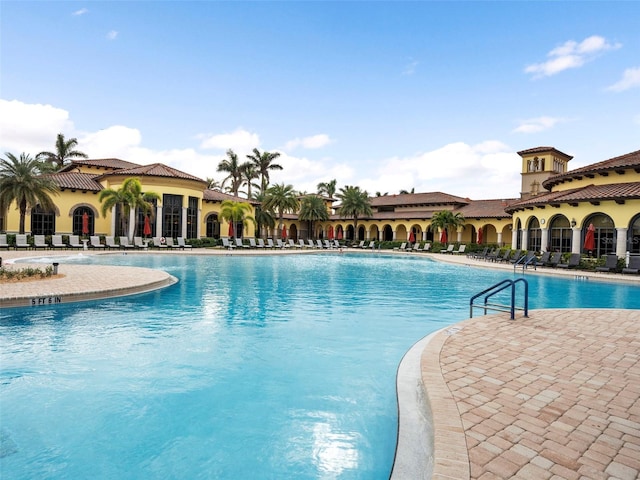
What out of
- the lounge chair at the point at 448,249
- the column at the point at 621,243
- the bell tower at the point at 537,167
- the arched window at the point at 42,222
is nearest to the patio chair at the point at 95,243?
the arched window at the point at 42,222

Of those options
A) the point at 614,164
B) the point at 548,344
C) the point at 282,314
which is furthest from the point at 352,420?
the point at 614,164

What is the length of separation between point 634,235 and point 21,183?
38.2 m

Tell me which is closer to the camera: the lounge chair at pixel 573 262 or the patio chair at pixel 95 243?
the lounge chair at pixel 573 262

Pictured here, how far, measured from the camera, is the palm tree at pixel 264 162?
176 feet

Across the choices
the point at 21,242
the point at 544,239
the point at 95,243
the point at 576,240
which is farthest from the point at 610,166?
the point at 21,242

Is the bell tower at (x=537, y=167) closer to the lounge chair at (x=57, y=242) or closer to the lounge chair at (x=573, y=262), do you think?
the lounge chair at (x=573, y=262)

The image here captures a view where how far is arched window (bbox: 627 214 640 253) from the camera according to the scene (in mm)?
20066

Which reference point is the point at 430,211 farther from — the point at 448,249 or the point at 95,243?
the point at 95,243

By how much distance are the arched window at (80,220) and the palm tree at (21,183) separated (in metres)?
4.48

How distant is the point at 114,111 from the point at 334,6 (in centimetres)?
1393

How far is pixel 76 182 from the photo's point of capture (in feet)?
113

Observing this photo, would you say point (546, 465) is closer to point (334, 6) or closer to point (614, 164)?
point (334, 6)

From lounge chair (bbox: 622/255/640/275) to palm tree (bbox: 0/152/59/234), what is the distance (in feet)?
120

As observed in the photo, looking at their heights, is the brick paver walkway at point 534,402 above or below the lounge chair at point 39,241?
below
